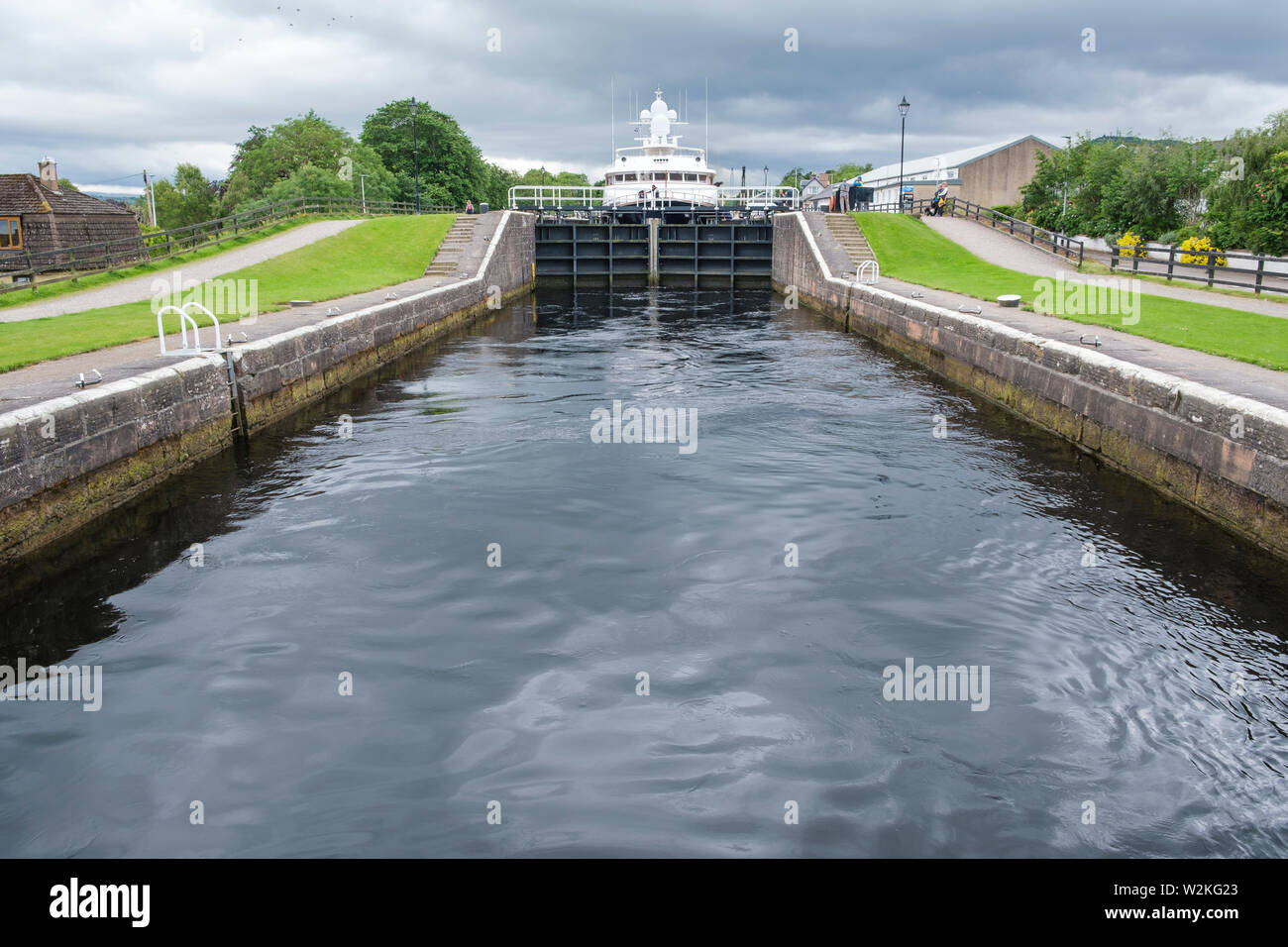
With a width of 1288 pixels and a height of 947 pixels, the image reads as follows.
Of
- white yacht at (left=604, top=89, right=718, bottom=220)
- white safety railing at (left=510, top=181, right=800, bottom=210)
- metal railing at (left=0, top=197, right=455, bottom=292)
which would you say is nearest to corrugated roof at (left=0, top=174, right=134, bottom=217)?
metal railing at (left=0, top=197, right=455, bottom=292)

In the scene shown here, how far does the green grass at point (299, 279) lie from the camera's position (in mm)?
11492

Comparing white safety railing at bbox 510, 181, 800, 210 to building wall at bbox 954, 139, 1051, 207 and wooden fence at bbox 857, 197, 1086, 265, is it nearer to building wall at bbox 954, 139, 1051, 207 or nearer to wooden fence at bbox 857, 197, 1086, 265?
wooden fence at bbox 857, 197, 1086, 265

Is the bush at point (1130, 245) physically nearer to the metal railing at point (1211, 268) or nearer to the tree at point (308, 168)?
the metal railing at point (1211, 268)

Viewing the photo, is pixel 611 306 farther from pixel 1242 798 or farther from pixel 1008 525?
pixel 1242 798

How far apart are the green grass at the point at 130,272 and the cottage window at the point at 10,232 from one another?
11.9 metres

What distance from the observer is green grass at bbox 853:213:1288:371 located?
439 inches

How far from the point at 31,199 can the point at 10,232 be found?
1535 mm

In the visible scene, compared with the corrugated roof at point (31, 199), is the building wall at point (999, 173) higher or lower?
higher

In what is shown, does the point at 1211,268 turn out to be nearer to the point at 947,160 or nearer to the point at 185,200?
the point at 947,160

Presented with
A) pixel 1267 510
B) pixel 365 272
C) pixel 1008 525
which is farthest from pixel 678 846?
pixel 365 272

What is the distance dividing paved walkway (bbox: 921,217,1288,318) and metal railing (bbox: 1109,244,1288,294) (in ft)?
1.76

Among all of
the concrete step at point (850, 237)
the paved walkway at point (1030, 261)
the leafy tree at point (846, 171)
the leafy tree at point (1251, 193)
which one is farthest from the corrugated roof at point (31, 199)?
the leafy tree at point (846, 171)

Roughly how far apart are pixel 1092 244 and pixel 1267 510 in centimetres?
3390
